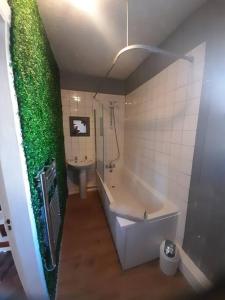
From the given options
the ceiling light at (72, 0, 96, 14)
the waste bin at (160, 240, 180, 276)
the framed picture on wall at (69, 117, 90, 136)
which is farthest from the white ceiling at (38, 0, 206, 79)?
the waste bin at (160, 240, 180, 276)

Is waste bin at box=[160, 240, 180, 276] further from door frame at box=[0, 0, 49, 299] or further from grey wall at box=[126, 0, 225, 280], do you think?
door frame at box=[0, 0, 49, 299]

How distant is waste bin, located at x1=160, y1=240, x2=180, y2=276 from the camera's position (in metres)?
1.35

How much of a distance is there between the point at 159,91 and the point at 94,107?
149 cm

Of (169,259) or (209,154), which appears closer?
(209,154)

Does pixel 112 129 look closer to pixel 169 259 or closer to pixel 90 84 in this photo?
pixel 90 84

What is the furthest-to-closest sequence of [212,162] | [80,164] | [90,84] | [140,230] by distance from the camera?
[90,84], [80,164], [140,230], [212,162]

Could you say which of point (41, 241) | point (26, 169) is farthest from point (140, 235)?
point (26, 169)

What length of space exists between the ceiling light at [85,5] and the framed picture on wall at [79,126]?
1.77m

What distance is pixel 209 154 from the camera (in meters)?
1.15

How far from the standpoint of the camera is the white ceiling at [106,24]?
1189 mm

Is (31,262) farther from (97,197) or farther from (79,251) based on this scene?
(97,197)

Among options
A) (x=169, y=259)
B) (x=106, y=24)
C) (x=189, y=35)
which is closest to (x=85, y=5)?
(x=106, y=24)

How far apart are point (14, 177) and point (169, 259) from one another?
1.56m

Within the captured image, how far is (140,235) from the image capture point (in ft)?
4.61
